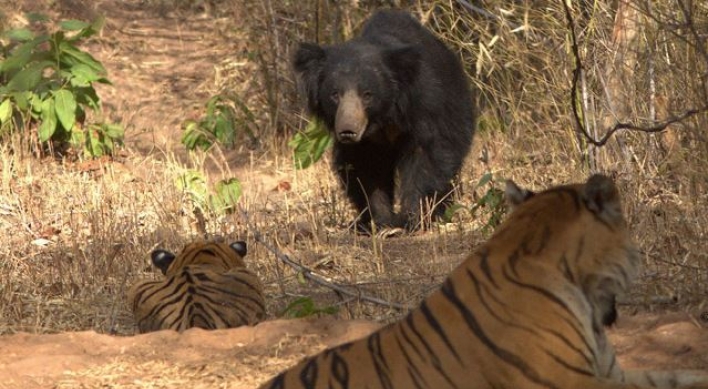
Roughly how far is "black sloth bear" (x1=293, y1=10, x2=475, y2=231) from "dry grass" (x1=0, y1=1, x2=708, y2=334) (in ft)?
1.12

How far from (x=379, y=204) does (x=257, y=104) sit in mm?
3731

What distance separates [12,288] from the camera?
23.7 feet

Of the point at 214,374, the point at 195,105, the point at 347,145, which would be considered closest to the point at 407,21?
the point at 347,145

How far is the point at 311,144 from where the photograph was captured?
10961 millimetres

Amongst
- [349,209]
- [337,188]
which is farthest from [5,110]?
[349,209]

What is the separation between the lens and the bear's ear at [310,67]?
33.4ft

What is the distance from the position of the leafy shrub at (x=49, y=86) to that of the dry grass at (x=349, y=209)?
32 cm

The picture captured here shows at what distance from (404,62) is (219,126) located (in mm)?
3066

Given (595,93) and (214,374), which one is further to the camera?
(595,93)

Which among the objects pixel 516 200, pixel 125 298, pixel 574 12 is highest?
pixel 574 12

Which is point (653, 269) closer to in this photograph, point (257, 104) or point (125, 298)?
point (125, 298)

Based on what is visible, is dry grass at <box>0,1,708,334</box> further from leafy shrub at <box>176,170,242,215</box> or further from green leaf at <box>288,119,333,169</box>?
green leaf at <box>288,119,333,169</box>

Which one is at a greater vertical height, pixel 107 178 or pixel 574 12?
pixel 574 12

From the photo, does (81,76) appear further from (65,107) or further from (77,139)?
(77,139)
